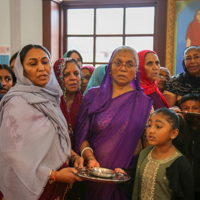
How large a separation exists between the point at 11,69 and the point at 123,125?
1.64m

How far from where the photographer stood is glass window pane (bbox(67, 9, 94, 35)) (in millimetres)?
5113

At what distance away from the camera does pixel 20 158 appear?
154cm

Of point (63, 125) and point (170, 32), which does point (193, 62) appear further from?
point (170, 32)

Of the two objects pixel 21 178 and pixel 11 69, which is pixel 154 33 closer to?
pixel 11 69

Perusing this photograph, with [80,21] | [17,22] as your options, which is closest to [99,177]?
[17,22]

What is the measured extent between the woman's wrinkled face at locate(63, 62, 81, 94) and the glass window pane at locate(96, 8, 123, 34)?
2879 millimetres

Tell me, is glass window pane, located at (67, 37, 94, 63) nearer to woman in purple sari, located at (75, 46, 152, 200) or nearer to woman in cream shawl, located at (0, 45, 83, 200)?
woman in purple sari, located at (75, 46, 152, 200)

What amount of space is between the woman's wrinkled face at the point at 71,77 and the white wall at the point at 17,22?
7.44 feet

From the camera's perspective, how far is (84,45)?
522cm

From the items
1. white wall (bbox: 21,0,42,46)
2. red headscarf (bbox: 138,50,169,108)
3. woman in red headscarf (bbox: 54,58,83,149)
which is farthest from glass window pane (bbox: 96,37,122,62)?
woman in red headscarf (bbox: 54,58,83,149)

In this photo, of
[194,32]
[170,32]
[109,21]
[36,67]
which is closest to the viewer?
[36,67]

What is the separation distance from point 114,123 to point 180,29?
321cm

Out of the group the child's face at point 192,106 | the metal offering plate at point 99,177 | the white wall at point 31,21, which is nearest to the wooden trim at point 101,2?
the white wall at point 31,21

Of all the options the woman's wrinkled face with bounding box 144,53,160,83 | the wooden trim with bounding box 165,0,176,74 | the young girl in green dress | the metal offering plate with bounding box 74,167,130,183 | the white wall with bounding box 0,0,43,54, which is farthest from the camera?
the wooden trim with bounding box 165,0,176,74
